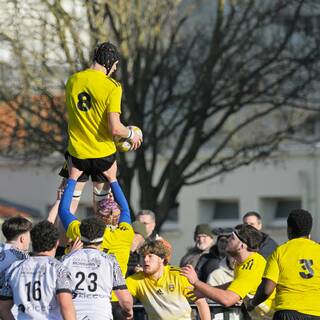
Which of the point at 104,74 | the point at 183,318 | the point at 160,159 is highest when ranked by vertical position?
the point at 160,159

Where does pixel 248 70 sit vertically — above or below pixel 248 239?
above

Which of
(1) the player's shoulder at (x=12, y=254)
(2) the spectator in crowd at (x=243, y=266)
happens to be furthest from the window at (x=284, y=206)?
(1) the player's shoulder at (x=12, y=254)

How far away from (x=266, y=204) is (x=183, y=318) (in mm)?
31549

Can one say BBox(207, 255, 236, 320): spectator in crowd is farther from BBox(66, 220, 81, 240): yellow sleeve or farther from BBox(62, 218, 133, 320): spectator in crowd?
BBox(62, 218, 133, 320): spectator in crowd

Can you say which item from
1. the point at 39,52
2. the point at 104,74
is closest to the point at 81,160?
the point at 104,74

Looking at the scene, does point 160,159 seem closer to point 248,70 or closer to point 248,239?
point 248,70

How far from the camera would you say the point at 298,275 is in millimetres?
10391

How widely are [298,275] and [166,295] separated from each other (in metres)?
1.37

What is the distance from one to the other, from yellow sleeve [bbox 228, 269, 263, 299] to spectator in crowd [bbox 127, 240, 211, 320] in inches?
16.9

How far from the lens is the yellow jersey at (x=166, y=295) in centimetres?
1102

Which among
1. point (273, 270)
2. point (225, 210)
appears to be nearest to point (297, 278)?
point (273, 270)

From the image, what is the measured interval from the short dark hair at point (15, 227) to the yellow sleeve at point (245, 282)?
6.31 feet

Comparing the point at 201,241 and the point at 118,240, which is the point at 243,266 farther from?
the point at 201,241

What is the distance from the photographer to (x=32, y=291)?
9.39m
